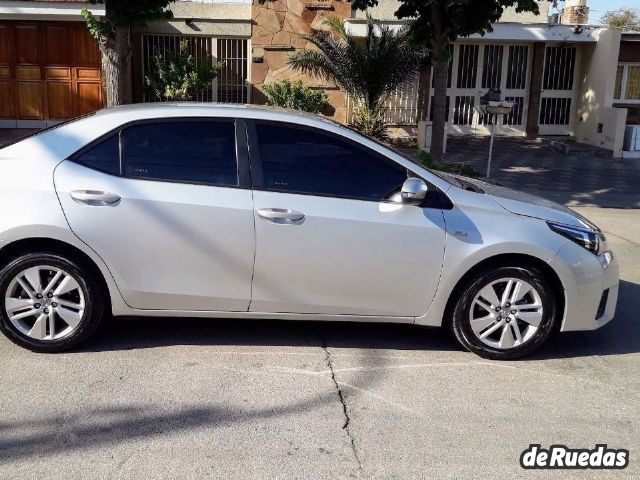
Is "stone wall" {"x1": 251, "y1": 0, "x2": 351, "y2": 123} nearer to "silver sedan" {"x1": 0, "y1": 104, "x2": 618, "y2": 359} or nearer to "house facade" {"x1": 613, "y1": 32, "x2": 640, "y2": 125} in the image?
"house facade" {"x1": 613, "y1": 32, "x2": 640, "y2": 125}

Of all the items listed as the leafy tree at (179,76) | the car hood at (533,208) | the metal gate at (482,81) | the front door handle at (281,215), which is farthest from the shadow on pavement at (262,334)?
the metal gate at (482,81)

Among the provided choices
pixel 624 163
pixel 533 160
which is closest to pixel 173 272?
pixel 533 160

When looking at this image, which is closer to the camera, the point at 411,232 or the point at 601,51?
the point at 411,232

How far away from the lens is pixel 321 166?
15.2ft

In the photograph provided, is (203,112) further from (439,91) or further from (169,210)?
(439,91)

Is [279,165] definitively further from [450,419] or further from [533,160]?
[533,160]

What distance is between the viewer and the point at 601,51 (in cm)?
1752

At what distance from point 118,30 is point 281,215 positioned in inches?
260

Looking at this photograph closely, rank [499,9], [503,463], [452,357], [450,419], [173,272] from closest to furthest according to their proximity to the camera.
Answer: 1. [503,463]
2. [450,419]
3. [173,272]
4. [452,357]
5. [499,9]

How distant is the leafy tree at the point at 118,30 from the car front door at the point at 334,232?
570 centimetres

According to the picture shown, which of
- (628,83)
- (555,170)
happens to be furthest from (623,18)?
(555,170)

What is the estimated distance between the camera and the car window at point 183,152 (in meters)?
4.55

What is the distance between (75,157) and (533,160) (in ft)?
42.0

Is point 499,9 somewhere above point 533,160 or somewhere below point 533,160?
above
